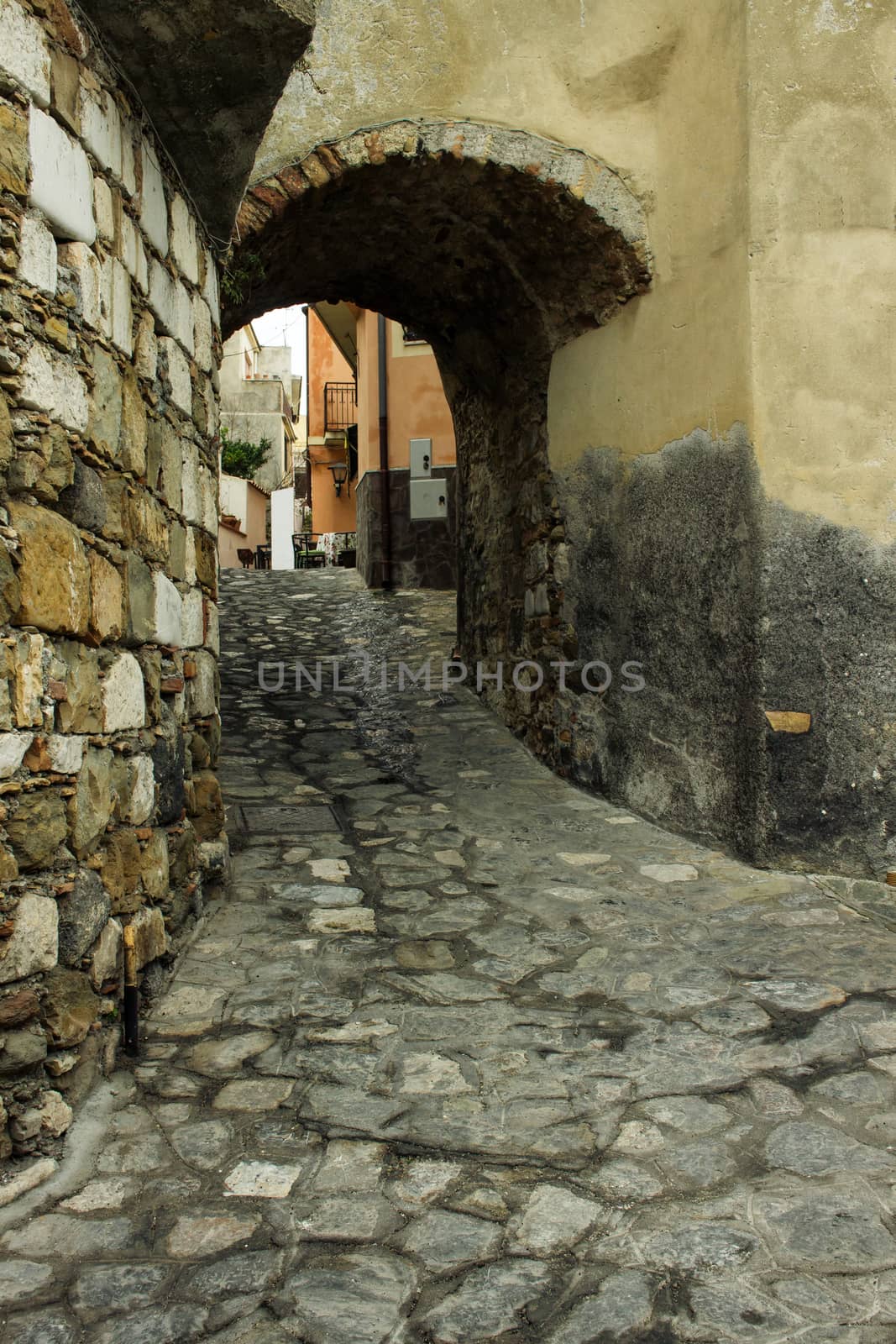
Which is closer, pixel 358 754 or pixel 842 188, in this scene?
pixel 842 188

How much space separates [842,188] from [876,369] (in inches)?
29.0

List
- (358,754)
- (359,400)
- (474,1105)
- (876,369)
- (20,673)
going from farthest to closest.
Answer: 1. (359,400)
2. (358,754)
3. (876,369)
4. (474,1105)
5. (20,673)

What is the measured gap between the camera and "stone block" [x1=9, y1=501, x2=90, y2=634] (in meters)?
2.10

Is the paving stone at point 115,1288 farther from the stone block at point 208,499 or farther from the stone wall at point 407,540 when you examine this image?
the stone wall at point 407,540

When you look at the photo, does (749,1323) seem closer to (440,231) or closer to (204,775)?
(204,775)

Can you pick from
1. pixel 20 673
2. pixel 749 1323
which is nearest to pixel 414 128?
pixel 20 673

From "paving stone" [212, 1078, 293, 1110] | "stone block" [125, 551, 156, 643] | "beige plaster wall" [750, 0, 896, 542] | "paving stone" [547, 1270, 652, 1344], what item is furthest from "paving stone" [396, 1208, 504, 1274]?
"beige plaster wall" [750, 0, 896, 542]

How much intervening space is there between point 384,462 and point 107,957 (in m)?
10.1

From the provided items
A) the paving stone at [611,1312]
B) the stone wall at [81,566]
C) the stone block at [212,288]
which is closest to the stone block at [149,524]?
the stone wall at [81,566]

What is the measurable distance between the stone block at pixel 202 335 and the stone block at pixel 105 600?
4.46ft

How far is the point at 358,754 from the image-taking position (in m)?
5.87

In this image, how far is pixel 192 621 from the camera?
352 cm

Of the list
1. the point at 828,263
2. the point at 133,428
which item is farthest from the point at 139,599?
the point at 828,263

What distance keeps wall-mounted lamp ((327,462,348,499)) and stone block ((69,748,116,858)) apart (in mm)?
16968
